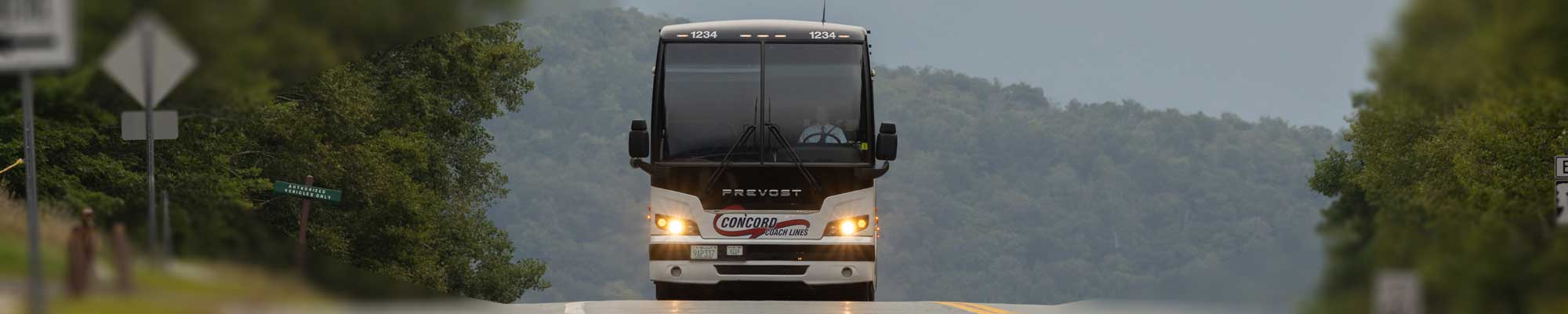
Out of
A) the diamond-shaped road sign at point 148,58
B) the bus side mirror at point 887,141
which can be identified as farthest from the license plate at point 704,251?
the diamond-shaped road sign at point 148,58

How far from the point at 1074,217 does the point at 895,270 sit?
2461 cm

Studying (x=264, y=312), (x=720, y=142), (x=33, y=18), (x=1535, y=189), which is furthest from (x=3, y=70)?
(x=1535, y=189)

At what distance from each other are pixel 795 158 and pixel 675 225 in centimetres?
160

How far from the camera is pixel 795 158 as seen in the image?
2094 cm

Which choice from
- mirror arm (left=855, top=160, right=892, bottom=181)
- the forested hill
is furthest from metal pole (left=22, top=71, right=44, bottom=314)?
the forested hill

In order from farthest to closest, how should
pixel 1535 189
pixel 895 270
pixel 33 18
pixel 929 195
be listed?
pixel 929 195
pixel 895 270
pixel 1535 189
pixel 33 18

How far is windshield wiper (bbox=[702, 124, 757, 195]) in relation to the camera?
2092cm

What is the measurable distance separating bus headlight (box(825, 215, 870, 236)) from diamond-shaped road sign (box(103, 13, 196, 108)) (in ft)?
41.4

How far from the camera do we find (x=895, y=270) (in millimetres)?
157750

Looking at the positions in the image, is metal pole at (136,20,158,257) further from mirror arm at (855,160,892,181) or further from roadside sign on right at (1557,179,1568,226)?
roadside sign on right at (1557,179,1568,226)

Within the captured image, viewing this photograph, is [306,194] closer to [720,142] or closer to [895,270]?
[720,142]

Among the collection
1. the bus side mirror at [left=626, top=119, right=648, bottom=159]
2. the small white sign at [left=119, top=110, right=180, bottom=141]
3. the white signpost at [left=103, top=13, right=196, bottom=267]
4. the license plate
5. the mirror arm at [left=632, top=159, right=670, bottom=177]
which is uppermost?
the bus side mirror at [left=626, top=119, right=648, bottom=159]

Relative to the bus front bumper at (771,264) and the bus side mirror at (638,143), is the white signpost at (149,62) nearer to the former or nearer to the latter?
the bus side mirror at (638,143)

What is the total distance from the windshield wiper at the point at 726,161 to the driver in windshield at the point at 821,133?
0.58 metres
